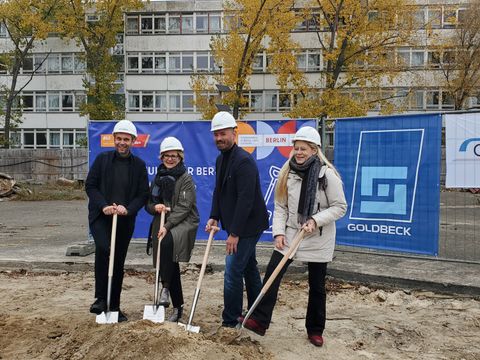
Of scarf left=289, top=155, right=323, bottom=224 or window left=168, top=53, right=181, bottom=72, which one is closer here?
scarf left=289, top=155, right=323, bottom=224

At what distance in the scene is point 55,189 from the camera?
2458cm

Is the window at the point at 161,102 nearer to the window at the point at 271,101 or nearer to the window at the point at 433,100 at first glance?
the window at the point at 271,101

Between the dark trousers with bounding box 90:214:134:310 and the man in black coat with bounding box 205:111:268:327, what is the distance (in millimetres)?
1035

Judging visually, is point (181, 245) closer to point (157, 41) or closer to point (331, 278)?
point (331, 278)

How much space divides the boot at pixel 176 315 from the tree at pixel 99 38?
31049mm

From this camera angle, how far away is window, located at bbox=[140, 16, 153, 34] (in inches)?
1561

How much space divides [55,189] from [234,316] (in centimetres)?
2210

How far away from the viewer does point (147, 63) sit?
39.5 metres

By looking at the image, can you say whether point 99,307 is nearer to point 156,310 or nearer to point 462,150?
point 156,310

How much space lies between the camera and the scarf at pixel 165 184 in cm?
508

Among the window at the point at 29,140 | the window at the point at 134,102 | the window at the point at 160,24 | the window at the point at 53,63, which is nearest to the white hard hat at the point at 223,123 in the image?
the window at the point at 134,102

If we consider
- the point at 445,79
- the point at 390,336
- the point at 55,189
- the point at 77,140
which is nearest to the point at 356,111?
the point at 445,79

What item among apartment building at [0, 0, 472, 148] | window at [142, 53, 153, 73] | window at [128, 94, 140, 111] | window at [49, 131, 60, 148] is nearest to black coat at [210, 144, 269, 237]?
apartment building at [0, 0, 472, 148]

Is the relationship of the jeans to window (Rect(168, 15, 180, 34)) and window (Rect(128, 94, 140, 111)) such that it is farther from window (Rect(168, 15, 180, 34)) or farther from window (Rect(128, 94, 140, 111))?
window (Rect(168, 15, 180, 34))
